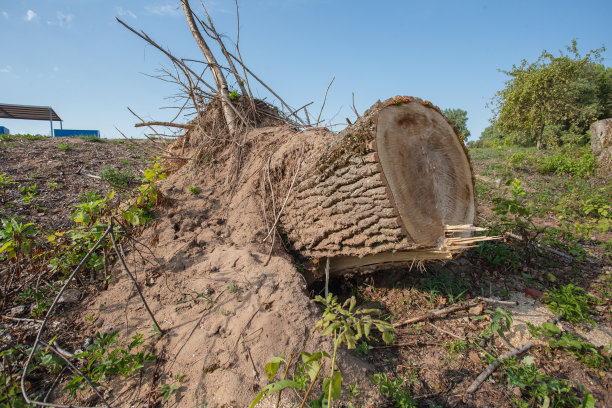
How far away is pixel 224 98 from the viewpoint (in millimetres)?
3693

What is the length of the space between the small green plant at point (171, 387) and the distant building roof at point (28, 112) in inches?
562

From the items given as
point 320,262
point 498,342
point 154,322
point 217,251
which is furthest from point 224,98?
point 498,342

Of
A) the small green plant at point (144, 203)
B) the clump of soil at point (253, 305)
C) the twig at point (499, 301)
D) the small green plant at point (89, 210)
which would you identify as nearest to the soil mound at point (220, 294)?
the clump of soil at point (253, 305)

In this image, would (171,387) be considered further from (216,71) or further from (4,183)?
(4,183)

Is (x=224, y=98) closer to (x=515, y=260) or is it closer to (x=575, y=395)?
(x=515, y=260)

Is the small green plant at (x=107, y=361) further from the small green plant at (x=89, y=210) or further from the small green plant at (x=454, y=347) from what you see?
the small green plant at (x=454, y=347)

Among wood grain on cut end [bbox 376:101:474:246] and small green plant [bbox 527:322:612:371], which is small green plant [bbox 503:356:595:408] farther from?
wood grain on cut end [bbox 376:101:474:246]

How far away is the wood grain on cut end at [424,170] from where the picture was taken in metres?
1.96

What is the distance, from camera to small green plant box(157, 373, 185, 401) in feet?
5.13

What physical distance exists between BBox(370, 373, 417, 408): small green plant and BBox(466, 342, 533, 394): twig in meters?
0.40

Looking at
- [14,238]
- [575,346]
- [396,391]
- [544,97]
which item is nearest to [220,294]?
[396,391]

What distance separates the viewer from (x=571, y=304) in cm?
235

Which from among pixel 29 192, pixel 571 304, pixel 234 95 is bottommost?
pixel 571 304

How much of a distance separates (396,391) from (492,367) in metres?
0.73
